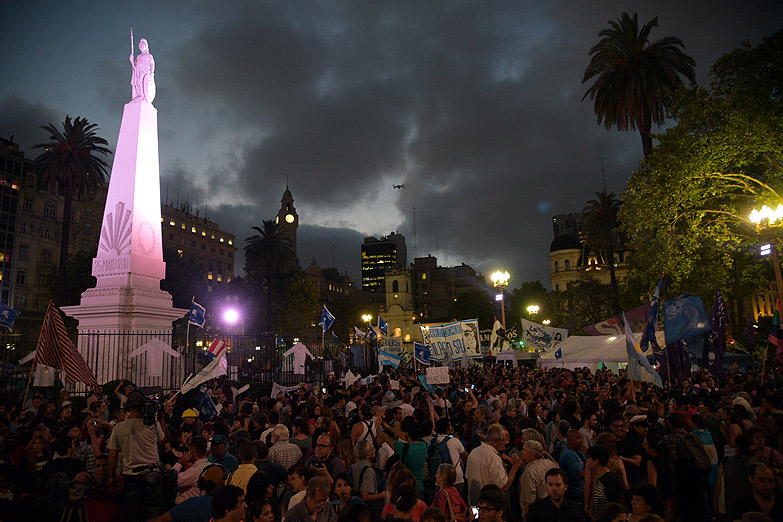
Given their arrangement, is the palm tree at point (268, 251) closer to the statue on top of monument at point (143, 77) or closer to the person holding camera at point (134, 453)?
the statue on top of monument at point (143, 77)

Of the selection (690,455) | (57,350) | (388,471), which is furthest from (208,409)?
(690,455)

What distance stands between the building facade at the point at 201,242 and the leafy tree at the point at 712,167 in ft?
281

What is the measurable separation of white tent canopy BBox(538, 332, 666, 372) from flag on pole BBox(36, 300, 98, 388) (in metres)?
20.8

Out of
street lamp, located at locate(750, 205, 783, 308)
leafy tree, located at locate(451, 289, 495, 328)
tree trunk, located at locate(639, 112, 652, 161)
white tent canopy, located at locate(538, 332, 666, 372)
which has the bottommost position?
white tent canopy, located at locate(538, 332, 666, 372)

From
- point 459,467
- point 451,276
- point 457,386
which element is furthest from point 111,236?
point 451,276

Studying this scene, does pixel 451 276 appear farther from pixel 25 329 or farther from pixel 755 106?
pixel 755 106

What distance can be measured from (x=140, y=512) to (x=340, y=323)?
81631 mm

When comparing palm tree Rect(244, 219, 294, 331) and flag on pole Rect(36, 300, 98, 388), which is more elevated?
palm tree Rect(244, 219, 294, 331)

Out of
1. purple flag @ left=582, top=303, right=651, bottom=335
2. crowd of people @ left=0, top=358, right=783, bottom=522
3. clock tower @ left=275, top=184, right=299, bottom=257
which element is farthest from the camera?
clock tower @ left=275, top=184, right=299, bottom=257

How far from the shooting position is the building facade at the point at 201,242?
99875mm

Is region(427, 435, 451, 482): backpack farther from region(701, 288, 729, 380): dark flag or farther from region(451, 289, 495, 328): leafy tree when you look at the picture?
region(451, 289, 495, 328): leafy tree

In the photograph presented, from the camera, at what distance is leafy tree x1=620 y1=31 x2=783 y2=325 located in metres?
17.5

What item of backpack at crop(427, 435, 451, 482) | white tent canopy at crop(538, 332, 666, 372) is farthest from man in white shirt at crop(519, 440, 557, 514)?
white tent canopy at crop(538, 332, 666, 372)

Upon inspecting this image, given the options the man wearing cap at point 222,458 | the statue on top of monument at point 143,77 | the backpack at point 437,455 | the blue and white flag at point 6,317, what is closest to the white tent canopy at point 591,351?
the backpack at point 437,455
